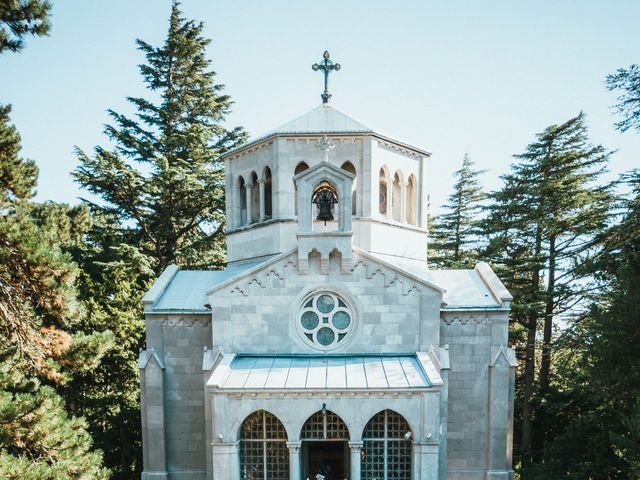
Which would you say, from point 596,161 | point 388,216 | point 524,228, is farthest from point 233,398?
point 596,161

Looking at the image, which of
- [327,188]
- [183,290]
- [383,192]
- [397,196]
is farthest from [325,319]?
[397,196]

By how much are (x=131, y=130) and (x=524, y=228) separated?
→ 843 inches

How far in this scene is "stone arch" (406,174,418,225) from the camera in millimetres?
16406

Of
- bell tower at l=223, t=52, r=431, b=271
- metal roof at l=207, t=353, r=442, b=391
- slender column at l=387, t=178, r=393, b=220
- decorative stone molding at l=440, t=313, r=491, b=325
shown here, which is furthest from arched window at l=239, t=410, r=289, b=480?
slender column at l=387, t=178, r=393, b=220

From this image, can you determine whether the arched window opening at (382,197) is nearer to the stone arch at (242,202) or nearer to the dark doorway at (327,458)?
the stone arch at (242,202)

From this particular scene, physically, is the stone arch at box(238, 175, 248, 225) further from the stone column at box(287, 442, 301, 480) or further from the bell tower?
the stone column at box(287, 442, 301, 480)

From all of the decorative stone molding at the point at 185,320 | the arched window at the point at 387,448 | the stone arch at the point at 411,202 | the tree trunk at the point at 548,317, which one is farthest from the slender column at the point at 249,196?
the tree trunk at the point at 548,317

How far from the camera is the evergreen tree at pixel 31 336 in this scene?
8.44m

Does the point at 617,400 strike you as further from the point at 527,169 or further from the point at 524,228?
the point at 527,169

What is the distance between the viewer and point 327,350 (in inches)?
506

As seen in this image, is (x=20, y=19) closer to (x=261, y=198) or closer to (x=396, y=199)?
(x=261, y=198)

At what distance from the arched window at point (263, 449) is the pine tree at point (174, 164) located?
1275 cm

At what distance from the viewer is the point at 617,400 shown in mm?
14188

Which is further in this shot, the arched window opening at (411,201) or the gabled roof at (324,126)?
the arched window opening at (411,201)
